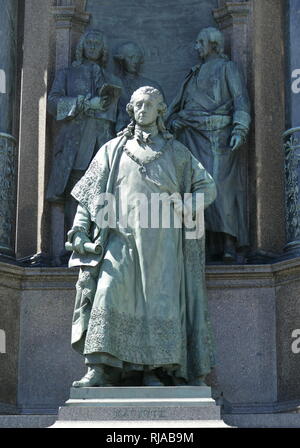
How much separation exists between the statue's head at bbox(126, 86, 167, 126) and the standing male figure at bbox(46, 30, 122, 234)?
158cm

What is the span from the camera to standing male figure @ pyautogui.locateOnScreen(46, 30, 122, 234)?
1667 centimetres

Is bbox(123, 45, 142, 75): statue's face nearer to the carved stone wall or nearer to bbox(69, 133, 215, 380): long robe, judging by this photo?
the carved stone wall

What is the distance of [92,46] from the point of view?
1706 cm

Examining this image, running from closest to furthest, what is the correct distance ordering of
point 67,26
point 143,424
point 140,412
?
1. point 143,424
2. point 140,412
3. point 67,26

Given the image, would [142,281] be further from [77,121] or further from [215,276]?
[77,121]

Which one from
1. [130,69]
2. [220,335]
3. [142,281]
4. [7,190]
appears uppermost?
[130,69]

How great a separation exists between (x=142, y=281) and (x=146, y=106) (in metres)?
1.63

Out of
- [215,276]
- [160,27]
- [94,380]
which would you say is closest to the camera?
[94,380]

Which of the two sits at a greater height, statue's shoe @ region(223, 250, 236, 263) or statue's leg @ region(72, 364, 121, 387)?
statue's shoe @ region(223, 250, 236, 263)

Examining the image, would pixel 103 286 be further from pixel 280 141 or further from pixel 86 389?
pixel 280 141

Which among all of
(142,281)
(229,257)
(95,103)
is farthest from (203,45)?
(142,281)

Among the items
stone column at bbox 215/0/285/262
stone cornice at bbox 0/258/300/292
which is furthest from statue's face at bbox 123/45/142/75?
stone cornice at bbox 0/258/300/292

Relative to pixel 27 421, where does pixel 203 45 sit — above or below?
above

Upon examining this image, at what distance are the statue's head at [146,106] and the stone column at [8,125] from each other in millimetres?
1996
